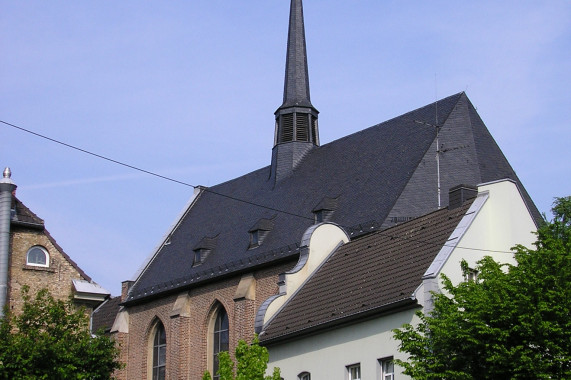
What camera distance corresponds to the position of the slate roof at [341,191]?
116ft

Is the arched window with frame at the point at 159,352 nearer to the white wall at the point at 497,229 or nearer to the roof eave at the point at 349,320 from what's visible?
the roof eave at the point at 349,320

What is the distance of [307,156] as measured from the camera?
43.4 metres

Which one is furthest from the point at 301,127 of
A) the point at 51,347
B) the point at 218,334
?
the point at 51,347

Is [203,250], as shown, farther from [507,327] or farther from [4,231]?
[507,327]

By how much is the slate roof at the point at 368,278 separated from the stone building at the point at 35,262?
761 cm

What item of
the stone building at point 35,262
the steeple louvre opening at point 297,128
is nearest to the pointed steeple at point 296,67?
the steeple louvre opening at point 297,128

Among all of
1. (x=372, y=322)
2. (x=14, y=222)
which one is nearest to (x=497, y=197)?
(x=372, y=322)

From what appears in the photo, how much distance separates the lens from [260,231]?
39.5 m

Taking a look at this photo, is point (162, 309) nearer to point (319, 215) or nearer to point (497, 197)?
point (319, 215)

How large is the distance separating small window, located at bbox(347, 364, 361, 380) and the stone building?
1118 cm

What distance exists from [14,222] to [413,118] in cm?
1390

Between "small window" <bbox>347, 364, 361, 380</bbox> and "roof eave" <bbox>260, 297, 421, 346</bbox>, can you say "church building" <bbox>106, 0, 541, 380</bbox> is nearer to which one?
"roof eave" <bbox>260, 297, 421, 346</bbox>

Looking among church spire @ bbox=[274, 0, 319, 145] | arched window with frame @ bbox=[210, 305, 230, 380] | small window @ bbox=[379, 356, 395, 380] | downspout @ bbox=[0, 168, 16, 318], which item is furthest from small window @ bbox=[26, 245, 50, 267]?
small window @ bbox=[379, 356, 395, 380]

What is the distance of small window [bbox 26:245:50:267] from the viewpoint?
1395 inches
